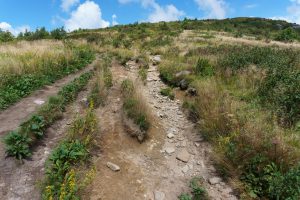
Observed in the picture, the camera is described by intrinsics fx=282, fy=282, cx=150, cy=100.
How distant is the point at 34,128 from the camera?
530 centimetres

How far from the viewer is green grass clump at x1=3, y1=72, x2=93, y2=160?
15.7 ft

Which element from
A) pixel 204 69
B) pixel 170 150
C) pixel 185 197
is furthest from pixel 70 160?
pixel 204 69

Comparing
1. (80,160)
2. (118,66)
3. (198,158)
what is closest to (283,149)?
(198,158)

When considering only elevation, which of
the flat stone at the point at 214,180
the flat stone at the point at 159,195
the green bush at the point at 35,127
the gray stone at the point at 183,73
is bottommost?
the flat stone at the point at 159,195

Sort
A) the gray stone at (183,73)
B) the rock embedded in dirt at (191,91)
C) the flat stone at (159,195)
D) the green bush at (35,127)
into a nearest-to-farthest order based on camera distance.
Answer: the flat stone at (159,195) < the green bush at (35,127) < the rock embedded in dirt at (191,91) < the gray stone at (183,73)

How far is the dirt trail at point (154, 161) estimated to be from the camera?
4660 millimetres

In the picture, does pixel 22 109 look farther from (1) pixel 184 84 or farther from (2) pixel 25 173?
(1) pixel 184 84

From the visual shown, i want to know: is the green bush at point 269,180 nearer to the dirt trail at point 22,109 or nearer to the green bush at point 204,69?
the dirt trail at point 22,109

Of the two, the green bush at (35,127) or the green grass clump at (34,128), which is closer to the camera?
the green grass clump at (34,128)

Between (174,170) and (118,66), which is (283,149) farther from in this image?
(118,66)

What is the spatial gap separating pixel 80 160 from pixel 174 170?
5.92 ft

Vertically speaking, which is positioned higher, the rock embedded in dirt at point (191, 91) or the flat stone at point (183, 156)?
the rock embedded in dirt at point (191, 91)

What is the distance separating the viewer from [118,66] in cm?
1314

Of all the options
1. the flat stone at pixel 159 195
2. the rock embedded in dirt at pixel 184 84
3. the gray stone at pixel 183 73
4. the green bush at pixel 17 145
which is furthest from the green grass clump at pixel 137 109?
the gray stone at pixel 183 73
